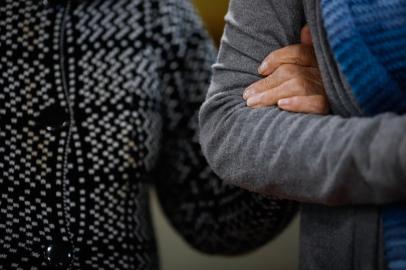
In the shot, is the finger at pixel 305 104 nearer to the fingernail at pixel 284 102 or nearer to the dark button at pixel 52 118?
the fingernail at pixel 284 102

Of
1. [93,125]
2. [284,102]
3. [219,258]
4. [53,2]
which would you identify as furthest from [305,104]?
[219,258]

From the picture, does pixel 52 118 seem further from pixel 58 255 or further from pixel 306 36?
pixel 306 36

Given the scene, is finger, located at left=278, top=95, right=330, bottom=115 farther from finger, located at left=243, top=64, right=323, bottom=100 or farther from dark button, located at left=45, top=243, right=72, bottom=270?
dark button, located at left=45, top=243, right=72, bottom=270

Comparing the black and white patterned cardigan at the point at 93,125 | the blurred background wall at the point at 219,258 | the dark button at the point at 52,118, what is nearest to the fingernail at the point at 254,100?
the black and white patterned cardigan at the point at 93,125

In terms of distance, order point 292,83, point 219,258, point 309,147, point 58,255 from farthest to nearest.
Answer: point 219,258
point 58,255
point 292,83
point 309,147

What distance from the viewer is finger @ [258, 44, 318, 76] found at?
652mm

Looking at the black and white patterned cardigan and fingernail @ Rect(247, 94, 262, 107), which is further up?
fingernail @ Rect(247, 94, 262, 107)

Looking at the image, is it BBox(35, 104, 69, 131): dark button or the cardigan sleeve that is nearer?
the cardigan sleeve

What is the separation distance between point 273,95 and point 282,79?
33 mm

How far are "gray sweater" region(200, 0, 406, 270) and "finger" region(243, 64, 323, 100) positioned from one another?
2 cm

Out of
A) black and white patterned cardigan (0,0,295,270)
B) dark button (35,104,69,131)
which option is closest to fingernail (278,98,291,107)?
black and white patterned cardigan (0,0,295,270)

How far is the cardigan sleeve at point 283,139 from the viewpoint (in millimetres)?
503

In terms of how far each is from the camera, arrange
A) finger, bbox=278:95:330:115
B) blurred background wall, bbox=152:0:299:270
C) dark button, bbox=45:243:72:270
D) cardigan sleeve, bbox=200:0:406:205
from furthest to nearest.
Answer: blurred background wall, bbox=152:0:299:270 → dark button, bbox=45:243:72:270 → finger, bbox=278:95:330:115 → cardigan sleeve, bbox=200:0:406:205

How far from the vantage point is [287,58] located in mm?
654
